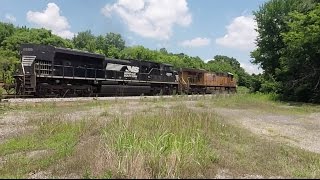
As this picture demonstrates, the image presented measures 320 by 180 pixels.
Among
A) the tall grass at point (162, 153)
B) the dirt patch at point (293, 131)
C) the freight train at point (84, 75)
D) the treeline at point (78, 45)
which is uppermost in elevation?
the treeline at point (78, 45)

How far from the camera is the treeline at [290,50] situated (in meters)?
32.1

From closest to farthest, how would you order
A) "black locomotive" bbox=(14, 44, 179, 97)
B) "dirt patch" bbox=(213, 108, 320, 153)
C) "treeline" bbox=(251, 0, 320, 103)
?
"dirt patch" bbox=(213, 108, 320, 153)
"black locomotive" bbox=(14, 44, 179, 97)
"treeline" bbox=(251, 0, 320, 103)

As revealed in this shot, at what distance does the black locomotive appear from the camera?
26219 mm

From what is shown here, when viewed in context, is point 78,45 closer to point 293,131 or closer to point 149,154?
point 293,131

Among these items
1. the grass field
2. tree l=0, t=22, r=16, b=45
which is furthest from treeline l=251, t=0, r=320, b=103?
tree l=0, t=22, r=16, b=45

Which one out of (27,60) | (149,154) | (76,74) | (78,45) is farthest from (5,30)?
(149,154)

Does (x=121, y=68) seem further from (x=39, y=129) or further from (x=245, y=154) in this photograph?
(x=245, y=154)

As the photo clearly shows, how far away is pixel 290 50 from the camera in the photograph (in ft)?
112

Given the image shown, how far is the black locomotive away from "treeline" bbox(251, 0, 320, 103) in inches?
441

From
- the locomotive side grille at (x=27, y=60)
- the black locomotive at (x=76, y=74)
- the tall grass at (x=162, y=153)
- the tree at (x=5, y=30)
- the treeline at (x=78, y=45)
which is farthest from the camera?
the tree at (x=5, y=30)

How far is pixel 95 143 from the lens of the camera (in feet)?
31.6

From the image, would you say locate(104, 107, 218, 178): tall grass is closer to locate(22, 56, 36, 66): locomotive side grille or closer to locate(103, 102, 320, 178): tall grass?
locate(103, 102, 320, 178): tall grass

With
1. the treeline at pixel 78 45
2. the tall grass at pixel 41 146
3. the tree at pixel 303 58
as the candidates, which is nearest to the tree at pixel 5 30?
the treeline at pixel 78 45

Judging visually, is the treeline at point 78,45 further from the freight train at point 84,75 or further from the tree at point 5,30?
the freight train at point 84,75
